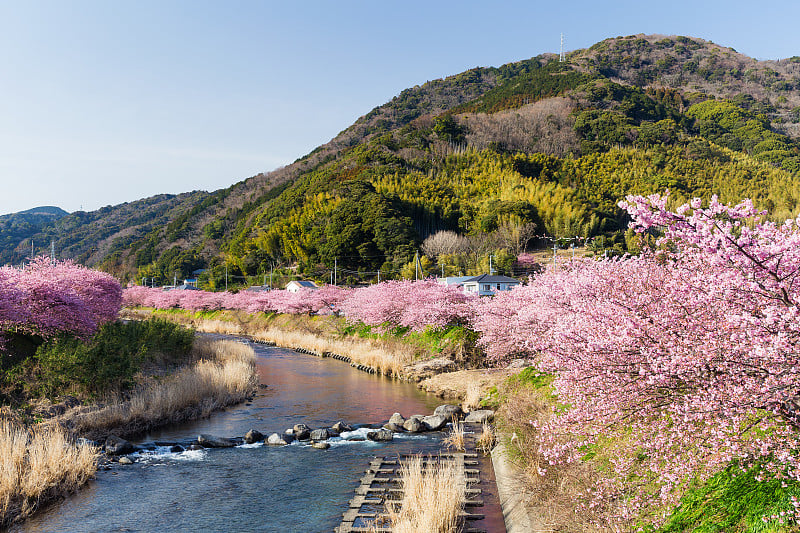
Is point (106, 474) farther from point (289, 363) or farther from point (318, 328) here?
point (318, 328)

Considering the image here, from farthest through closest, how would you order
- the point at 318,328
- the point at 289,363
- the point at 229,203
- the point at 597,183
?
the point at 229,203 < the point at 597,183 < the point at 318,328 < the point at 289,363

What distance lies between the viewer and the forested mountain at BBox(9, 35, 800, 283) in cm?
8725

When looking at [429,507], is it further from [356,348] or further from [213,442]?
[356,348]

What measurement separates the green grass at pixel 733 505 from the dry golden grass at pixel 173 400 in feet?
55.0

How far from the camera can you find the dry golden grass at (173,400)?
17000 mm

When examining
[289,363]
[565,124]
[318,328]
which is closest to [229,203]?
[565,124]

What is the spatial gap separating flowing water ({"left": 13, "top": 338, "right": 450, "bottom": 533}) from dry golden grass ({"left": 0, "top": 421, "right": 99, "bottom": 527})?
0.36 meters

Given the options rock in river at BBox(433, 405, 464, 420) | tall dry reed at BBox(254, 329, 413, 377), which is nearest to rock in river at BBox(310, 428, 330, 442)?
rock in river at BBox(433, 405, 464, 420)

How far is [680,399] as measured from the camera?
240 inches

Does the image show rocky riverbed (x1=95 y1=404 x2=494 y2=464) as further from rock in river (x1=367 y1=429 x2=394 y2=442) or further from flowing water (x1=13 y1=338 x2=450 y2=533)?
flowing water (x1=13 y1=338 x2=450 y2=533)

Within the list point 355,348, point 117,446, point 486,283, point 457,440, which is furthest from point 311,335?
point 457,440

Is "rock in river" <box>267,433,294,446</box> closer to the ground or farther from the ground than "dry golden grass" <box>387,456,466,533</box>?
closer to the ground

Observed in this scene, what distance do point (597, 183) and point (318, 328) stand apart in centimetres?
9201

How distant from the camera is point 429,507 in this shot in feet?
32.3
